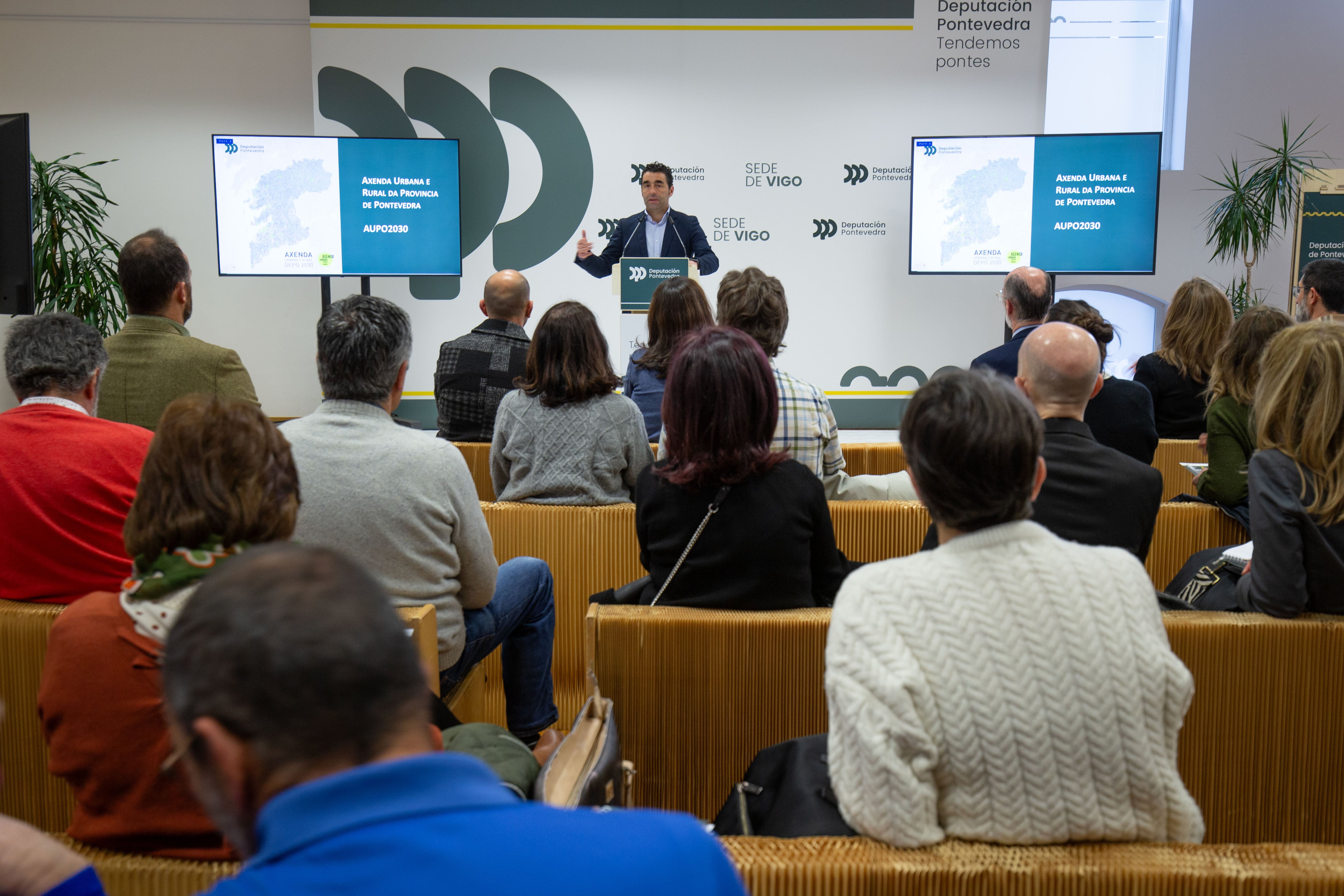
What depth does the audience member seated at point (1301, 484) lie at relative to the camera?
1.93m

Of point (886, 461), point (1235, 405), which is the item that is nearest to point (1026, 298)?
point (886, 461)

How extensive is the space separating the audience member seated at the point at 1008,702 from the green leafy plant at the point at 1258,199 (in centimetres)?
630

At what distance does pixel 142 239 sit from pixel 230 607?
9.94ft

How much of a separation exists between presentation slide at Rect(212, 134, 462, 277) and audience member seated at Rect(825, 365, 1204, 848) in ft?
18.8

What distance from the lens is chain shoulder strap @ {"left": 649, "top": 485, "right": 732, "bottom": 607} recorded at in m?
2.04

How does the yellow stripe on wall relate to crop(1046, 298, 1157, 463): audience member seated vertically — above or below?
above

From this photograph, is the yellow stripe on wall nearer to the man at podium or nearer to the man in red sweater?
the man at podium

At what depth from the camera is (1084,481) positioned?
2.22 meters

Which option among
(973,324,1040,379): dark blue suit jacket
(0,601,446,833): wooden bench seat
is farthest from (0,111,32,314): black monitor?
(973,324,1040,379): dark blue suit jacket

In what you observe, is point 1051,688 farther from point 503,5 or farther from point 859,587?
point 503,5

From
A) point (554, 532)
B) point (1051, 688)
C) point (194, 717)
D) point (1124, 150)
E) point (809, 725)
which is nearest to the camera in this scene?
point (194, 717)

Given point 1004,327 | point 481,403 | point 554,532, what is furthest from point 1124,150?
point 554,532

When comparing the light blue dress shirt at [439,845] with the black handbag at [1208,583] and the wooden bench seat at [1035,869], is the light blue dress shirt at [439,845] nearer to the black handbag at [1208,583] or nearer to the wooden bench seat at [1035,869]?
the wooden bench seat at [1035,869]

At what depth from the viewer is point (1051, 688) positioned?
124 centimetres
